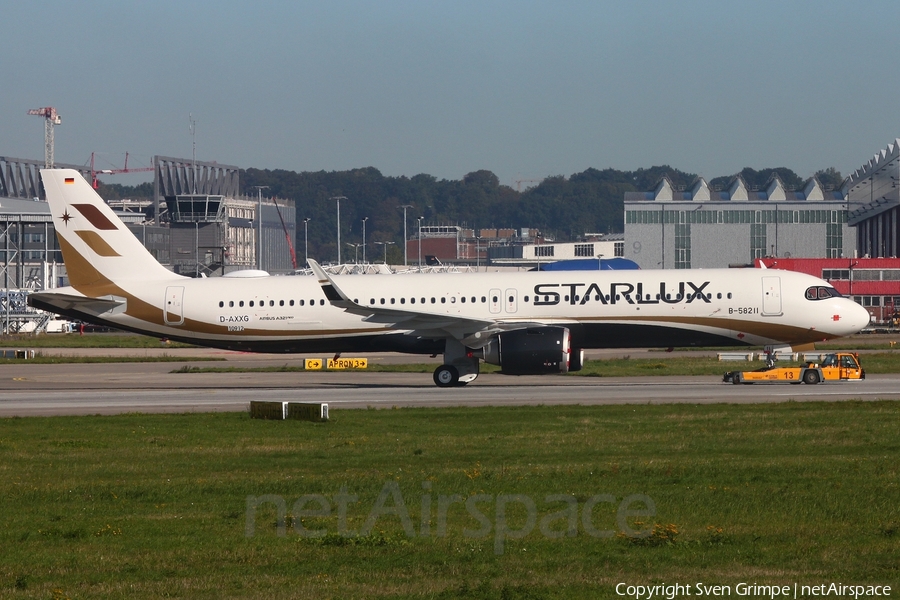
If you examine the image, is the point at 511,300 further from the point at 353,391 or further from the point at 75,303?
the point at 75,303

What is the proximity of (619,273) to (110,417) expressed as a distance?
19.7m

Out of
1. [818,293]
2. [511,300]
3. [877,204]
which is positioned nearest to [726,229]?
[877,204]

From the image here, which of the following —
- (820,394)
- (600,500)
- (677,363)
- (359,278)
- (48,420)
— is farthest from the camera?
(677,363)

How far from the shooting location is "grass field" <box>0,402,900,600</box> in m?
11.5

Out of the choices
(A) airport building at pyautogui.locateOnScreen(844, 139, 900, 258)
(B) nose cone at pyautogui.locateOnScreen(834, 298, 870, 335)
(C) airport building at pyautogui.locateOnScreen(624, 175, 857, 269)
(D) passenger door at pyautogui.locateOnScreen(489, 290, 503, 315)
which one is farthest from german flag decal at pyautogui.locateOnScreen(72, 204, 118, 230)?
(C) airport building at pyautogui.locateOnScreen(624, 175, 857, 269)

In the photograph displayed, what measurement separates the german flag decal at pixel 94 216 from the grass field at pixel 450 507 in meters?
18.3

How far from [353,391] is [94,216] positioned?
44.2ft

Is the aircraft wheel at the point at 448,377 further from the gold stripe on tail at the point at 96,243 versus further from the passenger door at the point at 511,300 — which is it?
the gold stripe on tail at the point at 96,243

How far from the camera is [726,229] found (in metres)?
149

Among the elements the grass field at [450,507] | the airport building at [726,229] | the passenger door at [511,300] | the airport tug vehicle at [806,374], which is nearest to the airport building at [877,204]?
the airport building at [726,229]

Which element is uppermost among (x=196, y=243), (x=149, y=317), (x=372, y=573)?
(x=196, y=243)

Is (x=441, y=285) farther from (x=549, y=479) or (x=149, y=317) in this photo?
(x=549, y=479)

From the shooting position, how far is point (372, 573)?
463 inches

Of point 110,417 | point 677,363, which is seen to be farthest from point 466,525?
point 677,363
